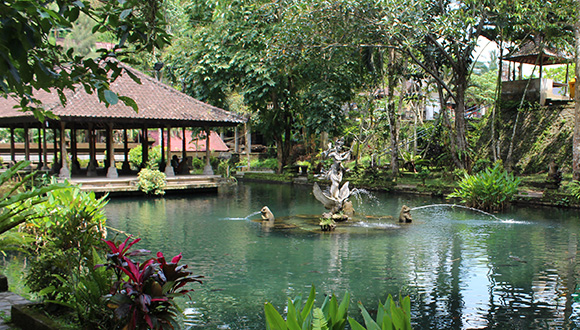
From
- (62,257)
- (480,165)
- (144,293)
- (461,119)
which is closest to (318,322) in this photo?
(144,293)

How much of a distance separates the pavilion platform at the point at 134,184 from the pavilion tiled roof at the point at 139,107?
2.35 metres

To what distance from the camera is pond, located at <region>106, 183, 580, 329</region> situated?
629cm

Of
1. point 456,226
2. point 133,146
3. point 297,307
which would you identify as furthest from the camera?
point 133,146

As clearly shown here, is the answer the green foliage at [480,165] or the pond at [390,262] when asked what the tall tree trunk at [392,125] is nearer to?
the green foliage at [480,165]

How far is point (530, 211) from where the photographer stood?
15.6 metres

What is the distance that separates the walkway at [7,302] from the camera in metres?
4.59

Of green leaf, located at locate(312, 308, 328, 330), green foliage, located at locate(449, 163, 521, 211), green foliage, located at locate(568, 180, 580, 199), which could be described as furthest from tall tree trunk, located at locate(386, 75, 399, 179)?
green leaf, located at locate(312, 308, 328, 330)

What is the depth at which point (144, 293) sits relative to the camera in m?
4.18

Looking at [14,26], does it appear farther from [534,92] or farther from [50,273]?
[534,92]

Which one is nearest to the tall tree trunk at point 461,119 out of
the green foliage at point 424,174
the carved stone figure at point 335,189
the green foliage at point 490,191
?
the green foliage at point 424,174

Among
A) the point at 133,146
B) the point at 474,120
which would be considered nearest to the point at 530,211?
the point at 474,120

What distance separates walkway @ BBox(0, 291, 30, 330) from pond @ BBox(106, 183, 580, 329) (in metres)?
1.83

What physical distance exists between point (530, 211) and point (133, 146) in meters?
25.9

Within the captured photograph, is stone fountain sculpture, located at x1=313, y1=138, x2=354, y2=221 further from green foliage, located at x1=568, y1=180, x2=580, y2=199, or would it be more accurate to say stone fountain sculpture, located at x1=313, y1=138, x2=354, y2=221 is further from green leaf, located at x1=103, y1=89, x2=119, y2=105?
green leaf, located at x1=103, y1=89, x2=119, y2=105
